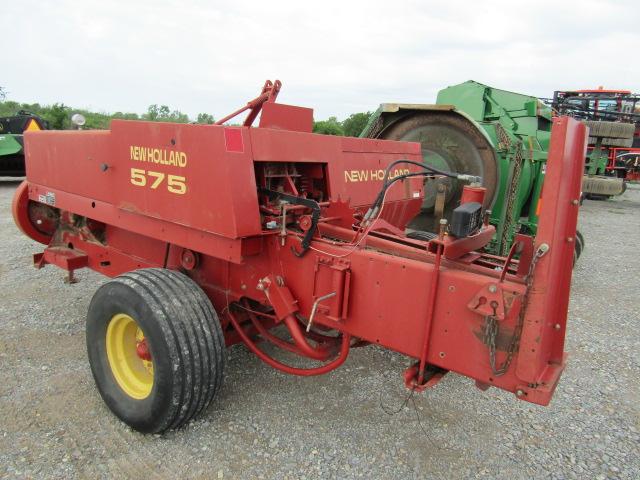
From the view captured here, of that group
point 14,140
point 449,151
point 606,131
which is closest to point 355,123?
point 606,131

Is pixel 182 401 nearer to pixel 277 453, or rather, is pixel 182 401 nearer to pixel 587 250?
pixel 277 453

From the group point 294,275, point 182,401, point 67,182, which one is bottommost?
point 182,401

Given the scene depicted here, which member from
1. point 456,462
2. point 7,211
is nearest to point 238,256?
point 456,462

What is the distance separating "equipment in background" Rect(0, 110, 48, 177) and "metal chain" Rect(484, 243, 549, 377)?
36.8ft

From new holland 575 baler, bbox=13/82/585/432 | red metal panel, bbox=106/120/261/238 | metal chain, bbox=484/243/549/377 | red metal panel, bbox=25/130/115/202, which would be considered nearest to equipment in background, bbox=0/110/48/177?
red metal panel, bbox=25/130/115/202

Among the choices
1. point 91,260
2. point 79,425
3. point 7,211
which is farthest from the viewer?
point 7,211

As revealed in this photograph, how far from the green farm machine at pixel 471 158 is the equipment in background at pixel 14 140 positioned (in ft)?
28.1

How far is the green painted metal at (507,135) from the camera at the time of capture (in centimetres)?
498

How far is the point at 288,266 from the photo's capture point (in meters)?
2.44

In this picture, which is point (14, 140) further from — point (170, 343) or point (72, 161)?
point (170, 343)

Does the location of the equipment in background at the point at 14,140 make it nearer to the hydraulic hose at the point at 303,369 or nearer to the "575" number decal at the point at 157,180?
the "575" number decal at the point at 157,180

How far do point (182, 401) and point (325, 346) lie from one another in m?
0.80

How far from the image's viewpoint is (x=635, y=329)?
14.5 feet

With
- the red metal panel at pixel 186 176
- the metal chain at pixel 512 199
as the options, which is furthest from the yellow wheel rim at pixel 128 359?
the metal chain at pixel 512 199
